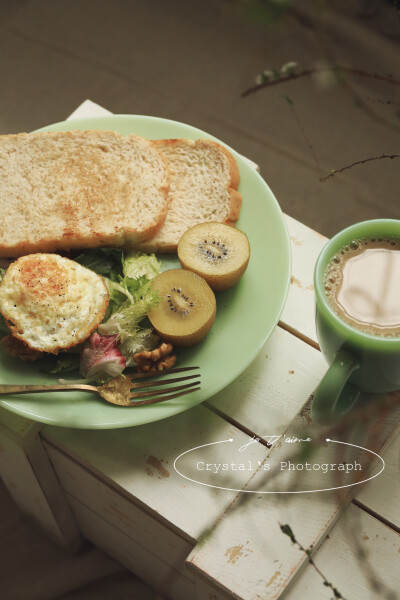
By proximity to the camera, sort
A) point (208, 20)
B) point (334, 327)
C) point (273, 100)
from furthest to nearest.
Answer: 1. point (208, 20)
2. point (273, 100)
3. point (334, 327)

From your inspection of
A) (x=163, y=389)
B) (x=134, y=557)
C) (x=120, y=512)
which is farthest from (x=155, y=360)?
(x=134, y=557)

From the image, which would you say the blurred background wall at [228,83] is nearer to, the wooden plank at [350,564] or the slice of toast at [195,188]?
the slice of toast at [195,188]

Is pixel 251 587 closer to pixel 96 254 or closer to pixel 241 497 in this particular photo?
pixel 241 497

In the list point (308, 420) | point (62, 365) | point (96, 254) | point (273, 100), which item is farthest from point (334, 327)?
point (273, 100)

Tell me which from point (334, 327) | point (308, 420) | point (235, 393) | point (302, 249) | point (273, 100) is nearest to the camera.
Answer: point (334, 327)

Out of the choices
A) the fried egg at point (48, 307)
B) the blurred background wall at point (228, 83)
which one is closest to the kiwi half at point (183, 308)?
the fried egg at point (48, 307)

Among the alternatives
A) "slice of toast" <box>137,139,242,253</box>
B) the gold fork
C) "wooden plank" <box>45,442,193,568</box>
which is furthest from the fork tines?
"slice of toast" <box>137,139,242,253</box>

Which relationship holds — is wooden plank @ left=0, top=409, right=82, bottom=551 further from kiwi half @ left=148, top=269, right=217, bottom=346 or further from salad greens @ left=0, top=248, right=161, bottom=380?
kiwi half @ left=148, top=269, right=217, bottom=346

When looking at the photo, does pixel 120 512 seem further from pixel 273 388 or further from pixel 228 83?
pixel 228 83
